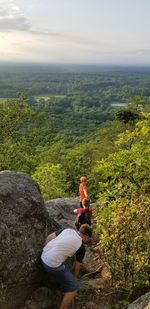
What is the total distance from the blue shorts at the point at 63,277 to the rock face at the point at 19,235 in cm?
43

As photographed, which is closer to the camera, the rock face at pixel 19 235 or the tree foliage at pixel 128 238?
the rock face at pixel 19 235

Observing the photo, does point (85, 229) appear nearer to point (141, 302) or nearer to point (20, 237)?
point (20, 237)

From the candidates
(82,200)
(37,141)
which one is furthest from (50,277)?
(37,141)

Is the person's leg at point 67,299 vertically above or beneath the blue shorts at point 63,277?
beneath

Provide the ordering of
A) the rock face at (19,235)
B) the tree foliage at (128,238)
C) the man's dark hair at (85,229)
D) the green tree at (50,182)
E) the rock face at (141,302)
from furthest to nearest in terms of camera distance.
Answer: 1. the green tree at (50,182)
2. the man's dark hair at (85,229)
3. the tree foliage at (128,238)
4. the rock face at (19,235)
5. the rock face at (141,302)

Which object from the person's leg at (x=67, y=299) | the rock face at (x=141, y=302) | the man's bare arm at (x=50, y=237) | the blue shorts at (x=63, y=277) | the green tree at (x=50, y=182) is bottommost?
the green tree at (x=50, y=182)

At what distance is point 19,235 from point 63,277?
1.06m

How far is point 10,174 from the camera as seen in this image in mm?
8117

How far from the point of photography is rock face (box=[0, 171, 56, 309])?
6.89 m

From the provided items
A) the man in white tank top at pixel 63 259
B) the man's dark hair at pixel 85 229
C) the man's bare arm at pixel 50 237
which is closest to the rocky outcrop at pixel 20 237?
the man's bare arm at pixel 50 237

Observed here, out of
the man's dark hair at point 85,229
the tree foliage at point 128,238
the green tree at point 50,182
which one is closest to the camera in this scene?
the tree foliage at point 128,238

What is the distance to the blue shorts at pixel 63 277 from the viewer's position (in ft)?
22.8

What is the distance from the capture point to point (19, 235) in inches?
284

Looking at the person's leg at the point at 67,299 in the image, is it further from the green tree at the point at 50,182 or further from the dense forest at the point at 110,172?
the green tree at the point at 50,182
